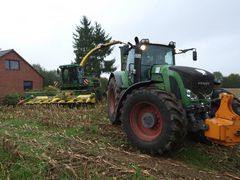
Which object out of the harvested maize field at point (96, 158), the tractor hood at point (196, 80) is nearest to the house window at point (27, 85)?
the harvested maize field at point (96, 158)

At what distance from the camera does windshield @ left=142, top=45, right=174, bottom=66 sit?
879 cm

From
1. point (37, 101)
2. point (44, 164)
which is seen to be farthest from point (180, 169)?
point (37, 101)

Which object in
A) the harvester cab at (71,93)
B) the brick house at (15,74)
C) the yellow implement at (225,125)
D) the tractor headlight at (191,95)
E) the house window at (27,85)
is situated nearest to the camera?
the yellow implement at (225,125)

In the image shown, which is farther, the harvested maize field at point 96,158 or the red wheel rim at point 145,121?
the red wheel rim at point 145,121

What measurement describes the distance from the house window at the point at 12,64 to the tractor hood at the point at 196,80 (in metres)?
38.3

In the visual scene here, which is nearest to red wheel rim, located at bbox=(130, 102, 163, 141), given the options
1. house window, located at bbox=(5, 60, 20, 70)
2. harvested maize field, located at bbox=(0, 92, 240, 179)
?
harvested maize field, located at bbox=(0, 92, 240, 179)

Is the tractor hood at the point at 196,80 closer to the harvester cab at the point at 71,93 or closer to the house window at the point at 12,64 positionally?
the harvester cab at the point at 71,93

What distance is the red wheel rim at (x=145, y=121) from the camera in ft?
22.5

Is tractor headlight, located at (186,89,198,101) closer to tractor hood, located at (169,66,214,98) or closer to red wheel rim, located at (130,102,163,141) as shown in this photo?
tractor hood, located at (169,66,214,98)

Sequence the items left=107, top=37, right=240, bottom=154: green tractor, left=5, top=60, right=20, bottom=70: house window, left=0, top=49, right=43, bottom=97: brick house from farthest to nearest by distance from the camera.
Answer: left=5, top=60, right=20, bottom=70: house window, left=0, top=49, right=43, bottom=97: brick house, left=107, top=37, right=240, bottom=154: green tractor

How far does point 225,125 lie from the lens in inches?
241

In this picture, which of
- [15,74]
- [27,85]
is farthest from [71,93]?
[27,85]

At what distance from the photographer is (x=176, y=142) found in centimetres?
641

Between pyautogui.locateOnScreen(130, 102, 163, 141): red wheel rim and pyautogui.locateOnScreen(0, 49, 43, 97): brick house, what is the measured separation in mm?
35094
